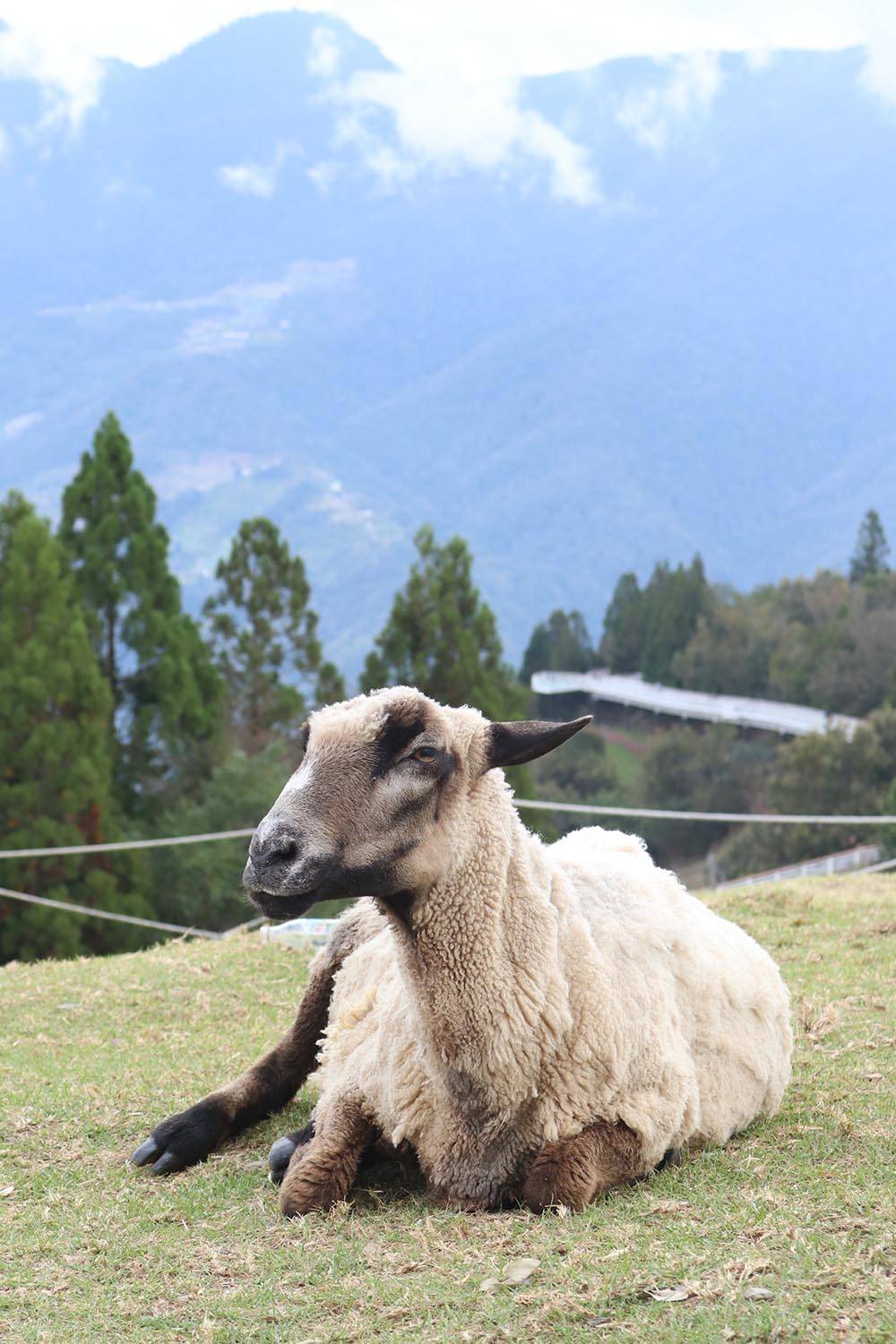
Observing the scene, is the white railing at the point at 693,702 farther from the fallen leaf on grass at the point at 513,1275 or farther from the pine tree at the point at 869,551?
the fallen leaf on grass at the point at 513,1275

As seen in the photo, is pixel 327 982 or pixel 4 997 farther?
pixel 4 997

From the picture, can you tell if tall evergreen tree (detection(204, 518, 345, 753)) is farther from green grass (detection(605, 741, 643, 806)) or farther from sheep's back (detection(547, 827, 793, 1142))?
sheep's back (detection(547, 827, 793, 1142))

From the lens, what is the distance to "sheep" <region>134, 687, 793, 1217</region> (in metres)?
5.32

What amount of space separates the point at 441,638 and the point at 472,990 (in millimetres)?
40163

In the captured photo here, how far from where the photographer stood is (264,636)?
48250 mm

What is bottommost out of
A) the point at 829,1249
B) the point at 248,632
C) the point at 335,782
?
the point at 829,1249

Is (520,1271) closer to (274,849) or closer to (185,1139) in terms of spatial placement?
(274,849)

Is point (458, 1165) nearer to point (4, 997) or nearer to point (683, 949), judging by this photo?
point (683, 949)

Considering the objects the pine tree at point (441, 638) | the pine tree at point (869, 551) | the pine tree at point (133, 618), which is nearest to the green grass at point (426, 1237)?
the pine tree at point (133, 618)

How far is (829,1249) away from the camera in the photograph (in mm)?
4621

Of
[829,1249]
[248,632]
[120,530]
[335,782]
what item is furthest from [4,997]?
[248,632]

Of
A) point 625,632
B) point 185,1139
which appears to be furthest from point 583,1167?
point 625,632

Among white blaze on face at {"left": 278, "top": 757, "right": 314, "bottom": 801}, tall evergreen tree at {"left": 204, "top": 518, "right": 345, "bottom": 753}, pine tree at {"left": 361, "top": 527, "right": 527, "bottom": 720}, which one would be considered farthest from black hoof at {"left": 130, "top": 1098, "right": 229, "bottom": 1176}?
tall evergreen tree at {"left": 204, "top": 518, "right": 345, "bottom": 753}

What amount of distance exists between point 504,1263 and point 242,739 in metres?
44.7
